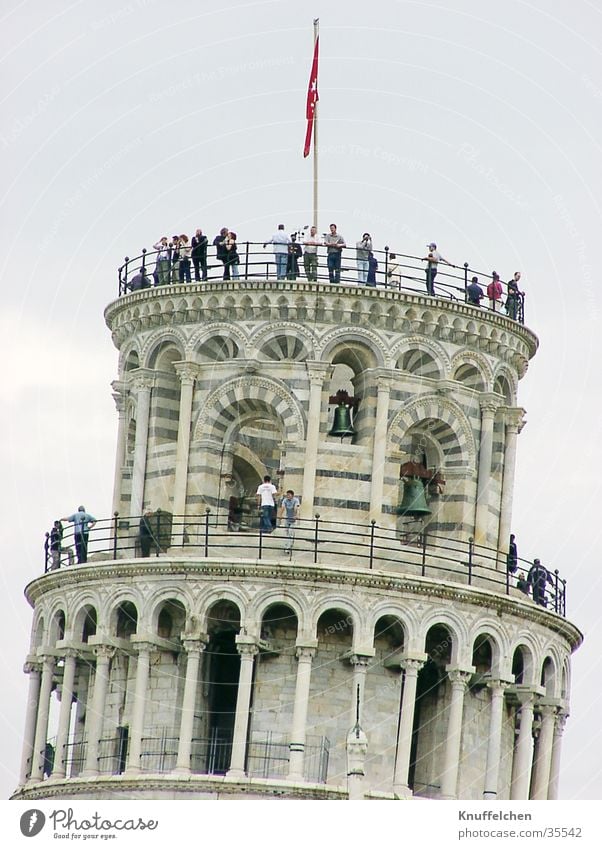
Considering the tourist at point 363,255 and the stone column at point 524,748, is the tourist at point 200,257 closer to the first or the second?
the tourist at point 363,255

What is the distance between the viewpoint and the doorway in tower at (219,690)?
445ft

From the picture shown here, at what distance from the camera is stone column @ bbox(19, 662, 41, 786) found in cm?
14025

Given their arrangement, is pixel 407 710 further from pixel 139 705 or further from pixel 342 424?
pixel 342 424

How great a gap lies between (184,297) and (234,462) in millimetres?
6485

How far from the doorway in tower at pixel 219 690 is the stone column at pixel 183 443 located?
Answer: 12.1 feet

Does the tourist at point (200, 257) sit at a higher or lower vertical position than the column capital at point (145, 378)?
higher

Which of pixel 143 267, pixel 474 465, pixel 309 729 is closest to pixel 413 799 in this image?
pixel 309 729

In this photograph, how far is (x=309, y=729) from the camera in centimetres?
13512

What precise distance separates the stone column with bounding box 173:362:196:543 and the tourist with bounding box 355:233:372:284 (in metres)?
6.97

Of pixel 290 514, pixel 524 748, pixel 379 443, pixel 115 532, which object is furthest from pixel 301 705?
pixel 115 532

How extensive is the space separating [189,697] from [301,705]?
4.04 metres

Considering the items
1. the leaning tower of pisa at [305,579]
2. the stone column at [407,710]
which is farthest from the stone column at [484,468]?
the stone column at [407,710]

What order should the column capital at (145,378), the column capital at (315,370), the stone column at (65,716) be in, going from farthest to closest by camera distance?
the column capital at (145,378) → the stone column at (65,716) → the column capital at (315,370)
